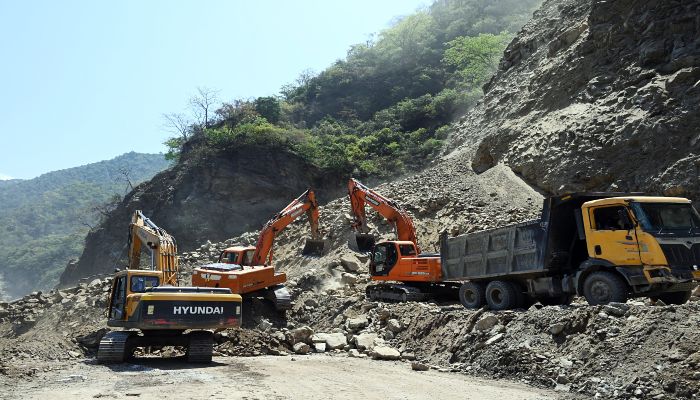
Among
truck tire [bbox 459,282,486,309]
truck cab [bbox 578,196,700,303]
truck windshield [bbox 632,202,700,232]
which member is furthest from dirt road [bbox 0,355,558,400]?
truck windshield [bbox 632,202,700,232]

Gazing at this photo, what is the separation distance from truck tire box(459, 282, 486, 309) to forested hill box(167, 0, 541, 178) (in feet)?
86.4

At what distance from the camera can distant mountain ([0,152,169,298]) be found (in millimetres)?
69688

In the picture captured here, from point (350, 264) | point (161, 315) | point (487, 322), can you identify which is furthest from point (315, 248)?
point (487, 322)

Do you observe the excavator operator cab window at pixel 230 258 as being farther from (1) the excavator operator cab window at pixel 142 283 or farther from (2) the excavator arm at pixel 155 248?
(1) the excavator operator cab window at pixel 142 283

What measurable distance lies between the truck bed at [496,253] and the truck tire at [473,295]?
0.61ft

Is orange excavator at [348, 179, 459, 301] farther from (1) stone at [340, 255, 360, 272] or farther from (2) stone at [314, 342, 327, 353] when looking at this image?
(2) stone at [314, 342, 327, 353]

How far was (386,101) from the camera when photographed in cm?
6150

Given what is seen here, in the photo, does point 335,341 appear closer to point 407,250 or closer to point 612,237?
point 407,250

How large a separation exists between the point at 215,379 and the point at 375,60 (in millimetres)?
60916

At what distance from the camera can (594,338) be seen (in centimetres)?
964

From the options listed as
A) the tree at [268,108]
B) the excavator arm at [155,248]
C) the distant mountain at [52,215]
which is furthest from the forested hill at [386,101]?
the excavator arm at [155,248]

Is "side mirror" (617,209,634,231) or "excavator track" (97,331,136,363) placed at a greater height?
"side mirror" (617,209,634,231)

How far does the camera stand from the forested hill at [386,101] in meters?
41.8

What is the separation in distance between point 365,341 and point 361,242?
8.39 meters
